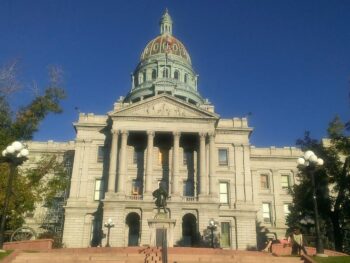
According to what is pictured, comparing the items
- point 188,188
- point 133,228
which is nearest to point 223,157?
point 188,188

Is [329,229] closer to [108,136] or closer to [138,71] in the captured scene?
[108,136]

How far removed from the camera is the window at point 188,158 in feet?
161

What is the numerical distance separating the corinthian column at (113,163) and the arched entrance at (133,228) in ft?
11.9

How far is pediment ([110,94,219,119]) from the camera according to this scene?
48.5m

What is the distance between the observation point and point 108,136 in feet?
166

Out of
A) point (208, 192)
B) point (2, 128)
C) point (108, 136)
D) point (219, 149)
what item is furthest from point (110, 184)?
point (2, 128)

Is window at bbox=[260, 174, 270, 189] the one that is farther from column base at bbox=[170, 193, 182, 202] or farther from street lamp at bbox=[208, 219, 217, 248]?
street lamp at bbox=[208, 219, 217, 248]

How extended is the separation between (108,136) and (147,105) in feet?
19.7

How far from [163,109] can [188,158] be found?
6329mm

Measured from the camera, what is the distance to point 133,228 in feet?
152

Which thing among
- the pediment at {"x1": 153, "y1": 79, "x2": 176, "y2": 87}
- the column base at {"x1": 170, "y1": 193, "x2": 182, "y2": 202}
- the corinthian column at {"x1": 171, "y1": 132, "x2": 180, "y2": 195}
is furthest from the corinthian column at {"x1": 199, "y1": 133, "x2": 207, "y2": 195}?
the pediment at {"x1": 153, "y1": 79, "x2": 176, "y2": 87}

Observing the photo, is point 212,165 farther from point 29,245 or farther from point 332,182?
point 29,245

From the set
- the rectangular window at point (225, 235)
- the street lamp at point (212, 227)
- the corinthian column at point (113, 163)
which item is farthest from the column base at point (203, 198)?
the corinthian column at point (113, 163)

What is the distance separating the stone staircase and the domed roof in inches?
2063
